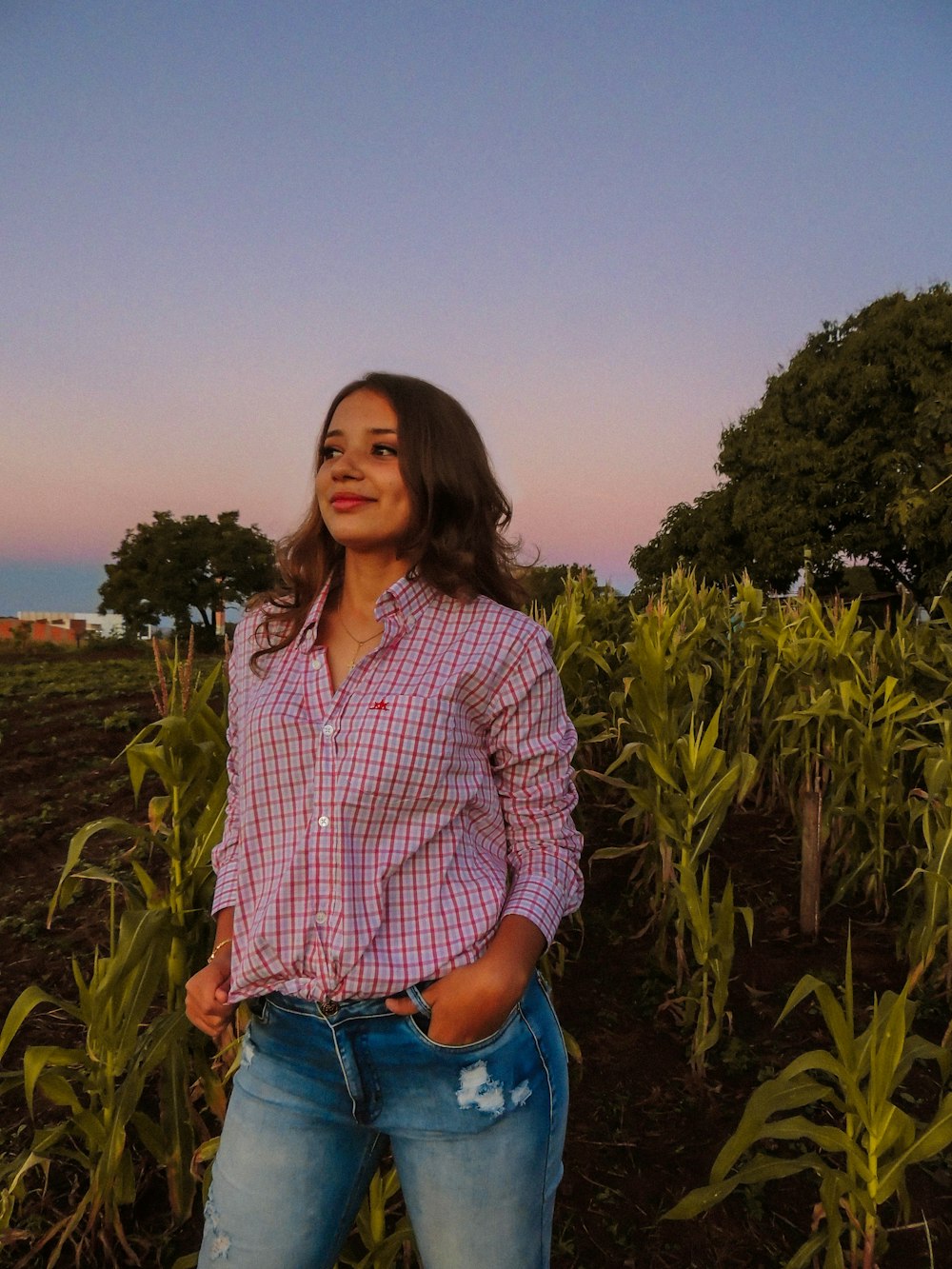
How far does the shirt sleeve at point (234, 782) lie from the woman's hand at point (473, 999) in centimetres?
34

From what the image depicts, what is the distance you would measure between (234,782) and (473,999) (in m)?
0.52

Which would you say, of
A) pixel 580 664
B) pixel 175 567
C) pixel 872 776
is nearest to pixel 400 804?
pixel 872 776

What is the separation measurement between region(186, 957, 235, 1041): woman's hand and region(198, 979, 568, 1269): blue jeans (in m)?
0.08

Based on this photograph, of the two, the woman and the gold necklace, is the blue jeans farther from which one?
the gold necklace

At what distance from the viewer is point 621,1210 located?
1968 mm

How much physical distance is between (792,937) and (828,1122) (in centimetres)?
92

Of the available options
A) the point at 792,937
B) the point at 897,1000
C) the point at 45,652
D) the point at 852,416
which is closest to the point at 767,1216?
the point at 897,1000

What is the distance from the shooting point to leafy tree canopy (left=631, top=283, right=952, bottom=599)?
16141 mm

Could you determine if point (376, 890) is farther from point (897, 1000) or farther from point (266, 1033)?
point (897, 1000)

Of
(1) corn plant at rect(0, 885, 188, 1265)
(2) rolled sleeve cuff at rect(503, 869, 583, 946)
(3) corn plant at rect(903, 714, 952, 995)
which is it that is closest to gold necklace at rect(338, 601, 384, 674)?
(2) rolled sleeve cuff at rect(503, 869, 583, 946)

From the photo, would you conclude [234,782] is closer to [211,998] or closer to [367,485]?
[211,998]

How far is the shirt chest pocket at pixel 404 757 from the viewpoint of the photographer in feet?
3.84

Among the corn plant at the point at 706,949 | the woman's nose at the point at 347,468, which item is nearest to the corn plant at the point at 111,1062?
the woman's nose at the point at 347,468

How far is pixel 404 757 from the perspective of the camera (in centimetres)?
117
